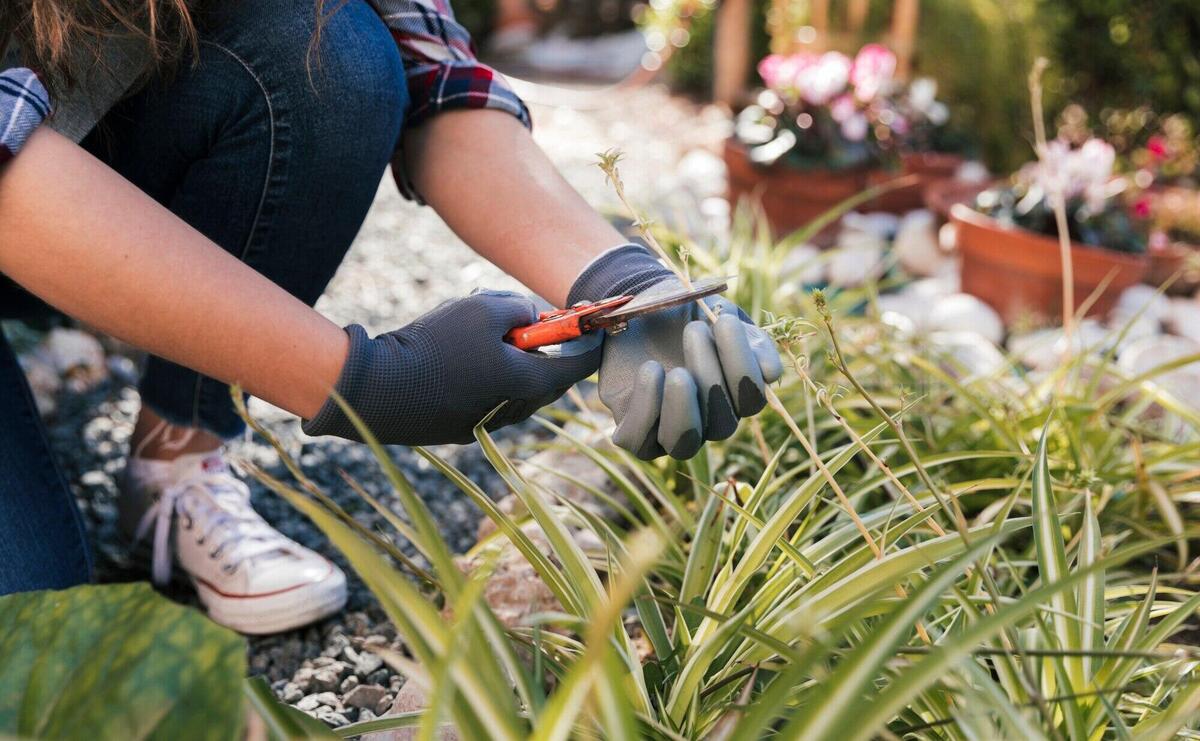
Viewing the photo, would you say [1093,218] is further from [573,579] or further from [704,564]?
[573,579]

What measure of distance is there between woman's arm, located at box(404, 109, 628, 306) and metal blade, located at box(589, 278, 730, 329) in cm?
20

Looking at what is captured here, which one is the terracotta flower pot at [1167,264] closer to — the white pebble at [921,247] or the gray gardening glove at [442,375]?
the white pebble at [921,247]

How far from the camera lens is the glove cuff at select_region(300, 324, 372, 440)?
94 cm

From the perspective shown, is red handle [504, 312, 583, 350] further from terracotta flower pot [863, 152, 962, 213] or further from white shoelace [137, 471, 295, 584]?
terracotta flower pot [863, 152, 962, 213]

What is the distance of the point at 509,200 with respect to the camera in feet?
4.10

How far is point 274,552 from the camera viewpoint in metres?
1.33

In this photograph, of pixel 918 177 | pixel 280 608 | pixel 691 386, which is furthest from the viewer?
pixel 918 177

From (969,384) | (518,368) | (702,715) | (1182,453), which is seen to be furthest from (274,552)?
(1182,453)

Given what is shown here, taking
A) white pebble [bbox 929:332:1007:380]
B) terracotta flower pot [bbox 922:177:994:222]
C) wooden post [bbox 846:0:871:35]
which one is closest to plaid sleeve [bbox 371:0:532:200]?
white pebble [bbox 929:332:1007:380]

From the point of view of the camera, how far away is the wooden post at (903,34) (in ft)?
13.2

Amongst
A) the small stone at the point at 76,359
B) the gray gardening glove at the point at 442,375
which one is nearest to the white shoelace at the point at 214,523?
the gray gardening glove at the point at 442,375

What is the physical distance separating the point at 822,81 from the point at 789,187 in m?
0.35

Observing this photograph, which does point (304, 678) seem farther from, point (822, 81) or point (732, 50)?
point (732, 50)

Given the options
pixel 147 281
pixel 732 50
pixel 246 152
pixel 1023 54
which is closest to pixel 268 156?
pixel 246 152
